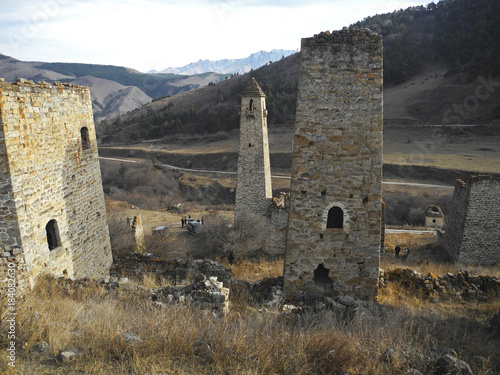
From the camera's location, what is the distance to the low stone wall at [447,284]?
7.58 meters

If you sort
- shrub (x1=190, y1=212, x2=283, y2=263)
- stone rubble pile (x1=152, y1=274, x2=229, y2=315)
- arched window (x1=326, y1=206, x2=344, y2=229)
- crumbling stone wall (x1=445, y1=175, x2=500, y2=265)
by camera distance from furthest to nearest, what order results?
shrub (x1=190, y1=212, x2=283, y2=263) < crumbling stone wall (x1=445, y1=175, x2=500, y2=265) < arched window (x1=326, y1=206, x2=344, y2=229) < stone rubble pile (x1=152, y1=274, x2=229, y2=315)

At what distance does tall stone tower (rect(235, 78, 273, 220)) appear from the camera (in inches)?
622

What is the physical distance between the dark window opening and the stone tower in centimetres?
2

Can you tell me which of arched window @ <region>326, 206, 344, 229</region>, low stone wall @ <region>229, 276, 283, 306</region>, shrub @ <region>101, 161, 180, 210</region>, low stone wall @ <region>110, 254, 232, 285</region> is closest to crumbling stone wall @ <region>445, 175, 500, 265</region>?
arched window @ <region>326, 206, 344, 229</region>

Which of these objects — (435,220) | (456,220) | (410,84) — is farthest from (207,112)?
(456,220)

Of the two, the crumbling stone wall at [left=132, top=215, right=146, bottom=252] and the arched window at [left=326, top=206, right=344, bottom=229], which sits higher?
the arched window at [left=326, top=206, right=344, bottom=229]

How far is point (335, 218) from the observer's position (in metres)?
6.94

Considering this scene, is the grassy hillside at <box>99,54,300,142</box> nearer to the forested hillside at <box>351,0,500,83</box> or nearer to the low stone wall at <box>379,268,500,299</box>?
the forested hillside at <box>351,0,500,83</box>

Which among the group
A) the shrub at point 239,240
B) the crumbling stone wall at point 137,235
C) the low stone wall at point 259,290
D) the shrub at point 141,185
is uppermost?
the low stone wall at point 259,290

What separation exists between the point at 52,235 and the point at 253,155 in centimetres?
1061

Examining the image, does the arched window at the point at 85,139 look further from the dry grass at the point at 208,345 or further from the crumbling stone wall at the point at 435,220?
the crumbling stone wall at the point at 435,220

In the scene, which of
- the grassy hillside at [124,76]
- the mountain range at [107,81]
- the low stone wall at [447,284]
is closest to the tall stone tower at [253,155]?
the low stone wall at [447,284]

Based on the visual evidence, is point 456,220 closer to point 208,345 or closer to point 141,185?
point 208,345

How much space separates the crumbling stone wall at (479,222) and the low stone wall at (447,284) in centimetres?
635
